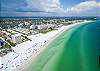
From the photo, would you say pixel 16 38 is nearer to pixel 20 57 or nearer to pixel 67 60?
pixel 20 57

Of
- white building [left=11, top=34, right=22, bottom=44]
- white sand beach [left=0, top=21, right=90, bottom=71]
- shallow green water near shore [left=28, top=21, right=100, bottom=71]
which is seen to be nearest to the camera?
white sand beach [left=0, top=21, right=90, bottom=71]

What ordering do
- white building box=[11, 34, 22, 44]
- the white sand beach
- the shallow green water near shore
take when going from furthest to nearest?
white building box=[11, 34, 22, 44], the shallow green water near shore, the white sand beach

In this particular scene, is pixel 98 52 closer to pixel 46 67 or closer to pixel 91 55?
pixel 91 55

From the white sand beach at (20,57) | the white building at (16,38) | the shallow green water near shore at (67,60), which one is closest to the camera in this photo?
the white sand beach at (20,57)

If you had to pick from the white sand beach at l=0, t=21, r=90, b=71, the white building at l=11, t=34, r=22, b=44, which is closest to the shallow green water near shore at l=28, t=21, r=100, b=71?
the white sand beach at l=0, t=21, r=90, b=71

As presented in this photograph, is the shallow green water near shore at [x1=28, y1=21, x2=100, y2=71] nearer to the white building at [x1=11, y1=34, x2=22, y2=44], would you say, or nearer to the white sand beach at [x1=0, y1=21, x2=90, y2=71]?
the white sand beach at [x1=0, y1=21, x2=90, y2=71]

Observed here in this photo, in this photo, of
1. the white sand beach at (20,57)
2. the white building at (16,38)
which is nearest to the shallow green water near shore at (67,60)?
the white sand beach at (20,57)

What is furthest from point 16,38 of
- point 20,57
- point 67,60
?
point 67,60

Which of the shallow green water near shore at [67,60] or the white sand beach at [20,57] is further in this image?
the shallow green water near shore at [67,60]

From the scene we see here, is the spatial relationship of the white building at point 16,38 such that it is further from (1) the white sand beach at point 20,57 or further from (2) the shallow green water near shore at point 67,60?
(2) the shallow green water near shore at point 67,60

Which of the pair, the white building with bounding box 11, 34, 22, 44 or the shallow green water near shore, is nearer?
the shallow green water near shore

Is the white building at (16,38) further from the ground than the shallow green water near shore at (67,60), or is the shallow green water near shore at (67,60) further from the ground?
the white building at (16,38)
